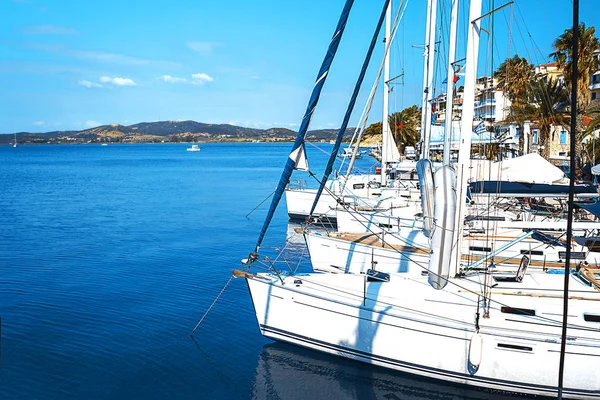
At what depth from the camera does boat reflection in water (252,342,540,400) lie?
1228 centimetres

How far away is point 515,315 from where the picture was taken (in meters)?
11.8

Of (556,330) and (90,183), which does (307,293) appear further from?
(90,183)

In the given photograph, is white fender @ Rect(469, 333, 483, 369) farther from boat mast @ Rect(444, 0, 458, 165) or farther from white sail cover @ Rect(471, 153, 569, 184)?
white sail cover @ Rect(471, 153, 569, 184)

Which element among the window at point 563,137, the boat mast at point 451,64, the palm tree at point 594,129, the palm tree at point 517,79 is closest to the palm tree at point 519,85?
the palm tree at point 517,79

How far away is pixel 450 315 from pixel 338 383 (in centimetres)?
297

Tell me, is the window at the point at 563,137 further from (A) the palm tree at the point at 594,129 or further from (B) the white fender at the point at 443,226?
(B) the white fender at the point at 443,226

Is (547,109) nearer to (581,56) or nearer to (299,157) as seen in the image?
(581,56)

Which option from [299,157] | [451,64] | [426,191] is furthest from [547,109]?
[299,157]

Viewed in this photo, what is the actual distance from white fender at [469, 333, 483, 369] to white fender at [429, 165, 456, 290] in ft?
5.72

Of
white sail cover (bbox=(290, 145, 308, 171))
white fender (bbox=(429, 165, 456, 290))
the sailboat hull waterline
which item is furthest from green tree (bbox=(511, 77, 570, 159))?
white sail cover (bbox=(290, 145, 308, 171))

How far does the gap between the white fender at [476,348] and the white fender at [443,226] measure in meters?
1.74

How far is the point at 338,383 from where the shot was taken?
12.7 m

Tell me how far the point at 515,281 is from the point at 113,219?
2938 centimetres

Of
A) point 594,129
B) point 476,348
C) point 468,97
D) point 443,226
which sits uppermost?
point 594,129
